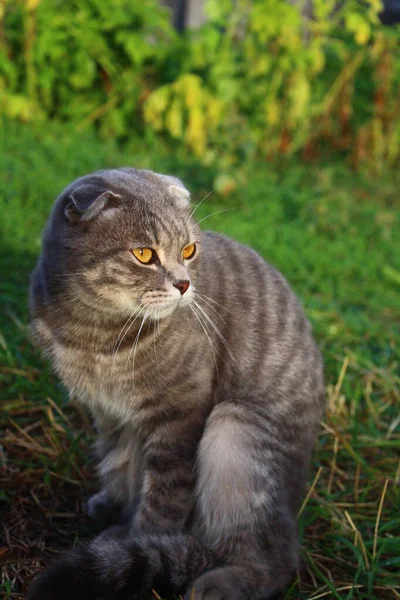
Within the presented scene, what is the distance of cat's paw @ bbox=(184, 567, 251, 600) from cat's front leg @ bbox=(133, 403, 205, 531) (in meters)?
0.20

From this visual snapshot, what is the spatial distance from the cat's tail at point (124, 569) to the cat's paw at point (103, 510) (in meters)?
0.26

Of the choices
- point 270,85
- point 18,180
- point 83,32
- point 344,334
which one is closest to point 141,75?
point 83,32

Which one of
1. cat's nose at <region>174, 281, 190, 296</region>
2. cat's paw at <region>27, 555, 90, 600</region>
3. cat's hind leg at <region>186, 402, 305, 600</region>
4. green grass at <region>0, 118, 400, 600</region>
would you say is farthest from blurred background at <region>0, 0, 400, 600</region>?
cat's nose at <region>174, 281, 190, 296</region>

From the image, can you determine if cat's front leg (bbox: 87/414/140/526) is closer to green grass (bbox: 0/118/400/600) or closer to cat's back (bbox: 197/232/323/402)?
green grass (bbox: 0/118/400/600)

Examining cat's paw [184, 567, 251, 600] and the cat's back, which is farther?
the cat's back

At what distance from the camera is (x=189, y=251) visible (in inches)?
92.0

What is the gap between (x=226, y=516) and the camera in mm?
2176

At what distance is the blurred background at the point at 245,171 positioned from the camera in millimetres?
2688

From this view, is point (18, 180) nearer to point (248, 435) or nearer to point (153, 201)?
point (153, 201)

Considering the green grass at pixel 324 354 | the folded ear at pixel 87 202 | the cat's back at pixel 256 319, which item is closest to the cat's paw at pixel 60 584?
the green grass at pixel 324 354

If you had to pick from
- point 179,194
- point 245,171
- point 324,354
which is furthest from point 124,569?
point 245,171

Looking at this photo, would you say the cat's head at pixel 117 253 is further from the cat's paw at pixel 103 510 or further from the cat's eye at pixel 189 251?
the cat's paw at pixel 103 510

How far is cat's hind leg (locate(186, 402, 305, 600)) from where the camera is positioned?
214 centimetres

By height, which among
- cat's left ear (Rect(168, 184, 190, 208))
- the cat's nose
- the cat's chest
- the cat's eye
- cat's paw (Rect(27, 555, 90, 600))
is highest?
cat's left ear (Rect(168, 184, 190, 208))
